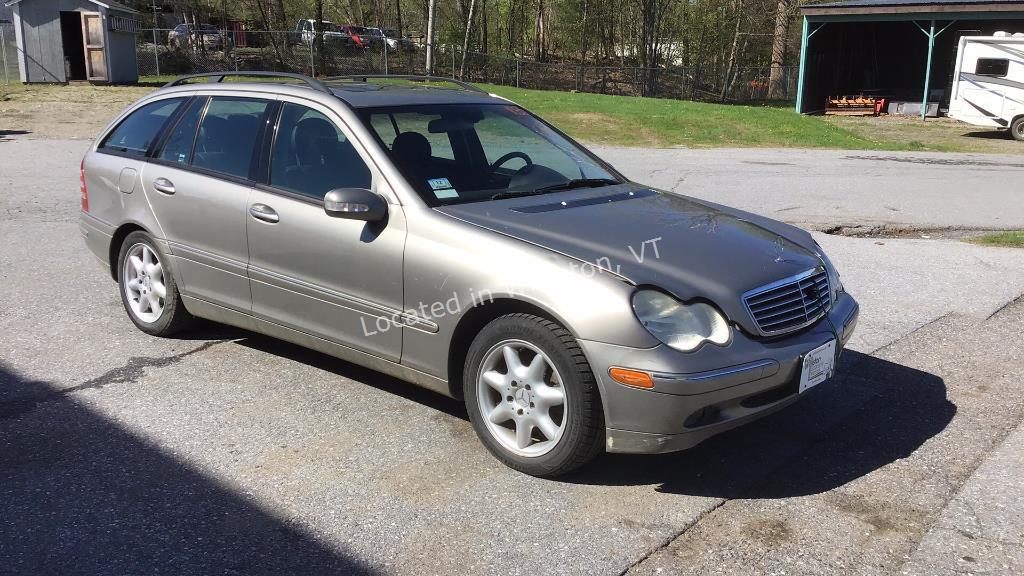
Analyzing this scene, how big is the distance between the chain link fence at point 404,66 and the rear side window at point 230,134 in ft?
95.2

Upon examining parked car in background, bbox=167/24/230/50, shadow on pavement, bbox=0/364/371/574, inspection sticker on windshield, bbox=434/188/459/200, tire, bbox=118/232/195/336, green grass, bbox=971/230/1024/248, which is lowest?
green grass, bbox=971/230/1024/248

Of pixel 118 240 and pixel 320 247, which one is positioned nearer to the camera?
pixel 320 247

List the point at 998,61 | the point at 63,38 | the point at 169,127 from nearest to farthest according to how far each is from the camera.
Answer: the point at 169,127
the point at 998,61
the point at 63,38

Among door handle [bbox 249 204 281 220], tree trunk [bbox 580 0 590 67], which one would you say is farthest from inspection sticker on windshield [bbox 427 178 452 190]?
tree trunk [bbox 580 0 590 67]

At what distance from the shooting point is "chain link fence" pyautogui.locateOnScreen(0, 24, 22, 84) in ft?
96.2

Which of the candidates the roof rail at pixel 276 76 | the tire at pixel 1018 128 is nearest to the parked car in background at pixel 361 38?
the tire at pixel 1018 128

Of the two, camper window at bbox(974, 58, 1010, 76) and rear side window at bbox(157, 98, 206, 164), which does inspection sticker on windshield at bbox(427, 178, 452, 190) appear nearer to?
rear side window at bbox(157, 98, 206, 164)

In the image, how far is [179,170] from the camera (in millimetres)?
5340

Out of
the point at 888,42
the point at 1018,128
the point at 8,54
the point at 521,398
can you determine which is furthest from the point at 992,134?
the point at 8,54

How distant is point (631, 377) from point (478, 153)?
1936 mm

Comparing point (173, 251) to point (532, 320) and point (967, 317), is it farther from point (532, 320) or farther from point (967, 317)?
point (967, 317)

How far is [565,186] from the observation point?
16.0 feet

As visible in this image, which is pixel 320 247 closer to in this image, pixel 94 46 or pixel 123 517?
pixel 123 517

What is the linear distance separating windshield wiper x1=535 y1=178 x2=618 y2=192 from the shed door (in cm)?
2860
